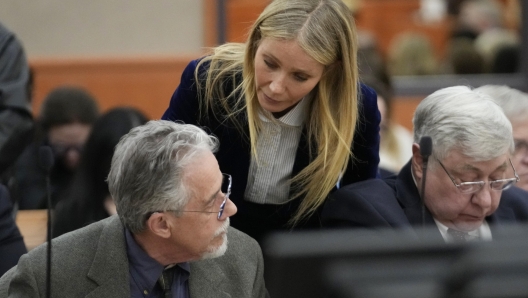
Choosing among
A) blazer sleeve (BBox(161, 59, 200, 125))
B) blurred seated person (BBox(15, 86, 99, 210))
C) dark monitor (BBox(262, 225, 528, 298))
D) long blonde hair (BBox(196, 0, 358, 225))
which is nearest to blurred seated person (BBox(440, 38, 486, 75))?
blurred seated person (BBox(15, 86, 99, 210))

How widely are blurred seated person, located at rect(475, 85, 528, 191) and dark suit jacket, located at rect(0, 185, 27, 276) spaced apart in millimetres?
1702

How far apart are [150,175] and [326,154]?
55 centimetres

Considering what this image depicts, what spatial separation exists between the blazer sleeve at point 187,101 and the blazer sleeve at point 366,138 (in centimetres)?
47

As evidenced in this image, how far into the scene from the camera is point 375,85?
5059mm

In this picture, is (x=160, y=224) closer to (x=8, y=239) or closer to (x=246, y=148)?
(x=246, y=148)

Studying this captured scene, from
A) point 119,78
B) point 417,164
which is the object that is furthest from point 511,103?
point 119,78

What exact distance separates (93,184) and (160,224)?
1.09 meters

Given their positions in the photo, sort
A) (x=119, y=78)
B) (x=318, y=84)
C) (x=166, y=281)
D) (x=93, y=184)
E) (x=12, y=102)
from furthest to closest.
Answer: (x=119, y=78), (x=12, y=102), (x=93, y=184), (x=318, y=84), (x=166, y=281)

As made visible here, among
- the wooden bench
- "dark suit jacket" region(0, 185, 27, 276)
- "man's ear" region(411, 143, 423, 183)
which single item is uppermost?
"man's ear" region(411, 143, 423, 183)

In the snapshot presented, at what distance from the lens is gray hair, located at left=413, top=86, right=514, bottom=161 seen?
2691 mm

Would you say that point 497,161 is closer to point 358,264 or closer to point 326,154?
point 326,154

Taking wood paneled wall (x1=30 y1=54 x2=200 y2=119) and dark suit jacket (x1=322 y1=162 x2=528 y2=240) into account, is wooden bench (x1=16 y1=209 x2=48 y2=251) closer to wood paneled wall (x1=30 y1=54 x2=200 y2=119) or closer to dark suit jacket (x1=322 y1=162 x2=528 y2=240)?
dark suit jacket (x1=322 y1=162 x2=528 y2=240)

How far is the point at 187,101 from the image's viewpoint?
2.69m

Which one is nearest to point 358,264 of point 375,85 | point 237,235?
point 237,235
